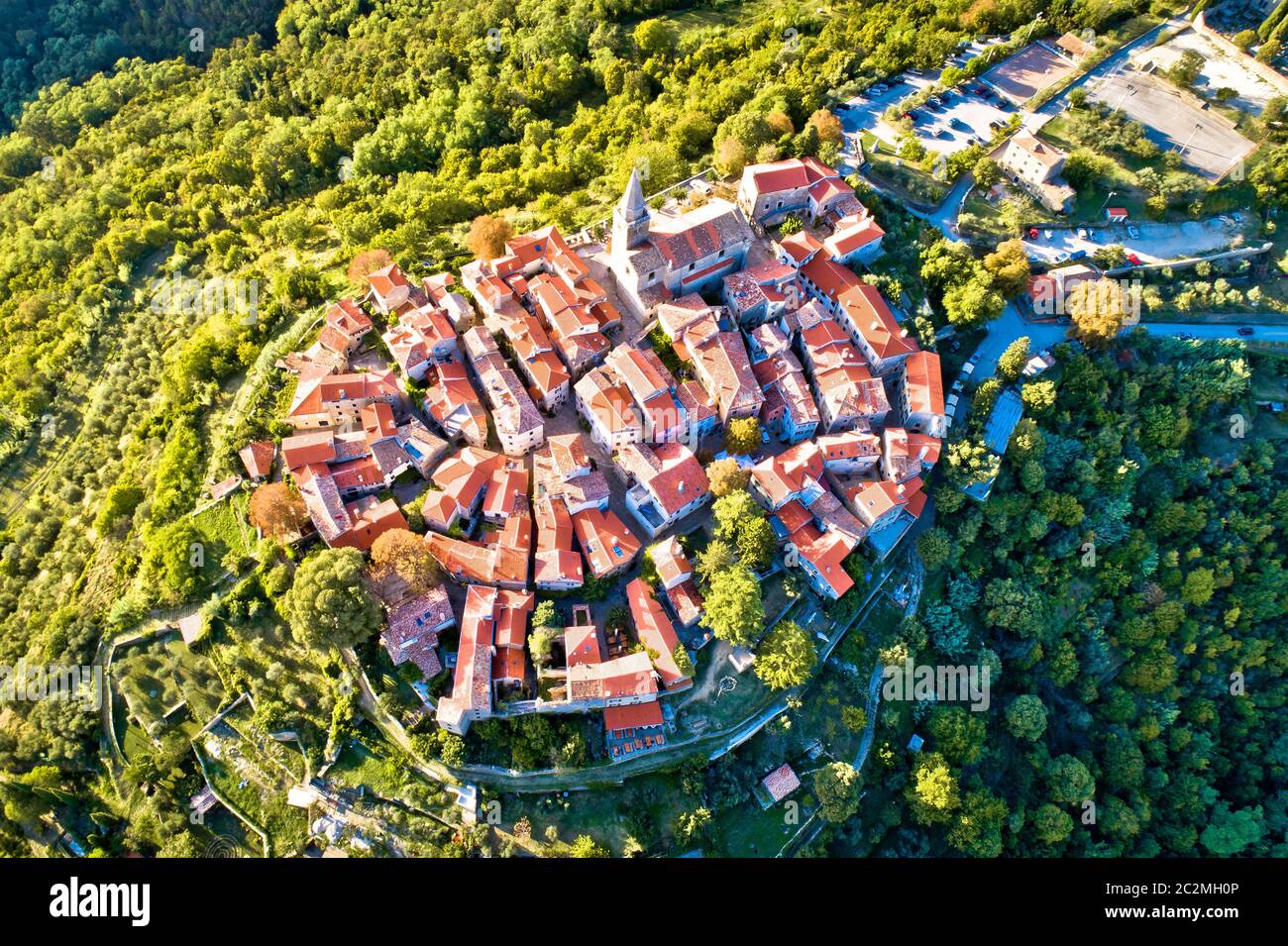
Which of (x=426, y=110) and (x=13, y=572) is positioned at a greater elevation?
(x=426, y=110)

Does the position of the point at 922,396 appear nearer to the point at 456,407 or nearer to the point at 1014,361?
the point at 1014,361

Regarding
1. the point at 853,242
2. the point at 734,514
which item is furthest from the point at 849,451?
the point at 853,242

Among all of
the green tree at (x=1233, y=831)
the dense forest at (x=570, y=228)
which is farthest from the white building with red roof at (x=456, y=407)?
the green tree at (x=1233, y=831)

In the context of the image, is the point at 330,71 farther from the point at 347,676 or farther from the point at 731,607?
the point at 731,607

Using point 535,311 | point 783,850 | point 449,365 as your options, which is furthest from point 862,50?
point 783,850

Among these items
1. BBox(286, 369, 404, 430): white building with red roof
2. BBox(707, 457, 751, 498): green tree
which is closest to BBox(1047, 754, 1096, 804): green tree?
BBox(707, 457, 751, 498): green tree
